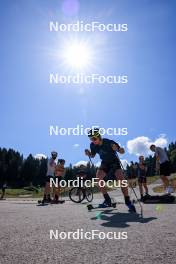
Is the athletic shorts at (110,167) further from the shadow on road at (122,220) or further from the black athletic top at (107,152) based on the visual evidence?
the shadow on road at (122,220)

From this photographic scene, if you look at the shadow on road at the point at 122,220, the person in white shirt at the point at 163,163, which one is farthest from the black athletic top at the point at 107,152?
the person in white shirt at the point at 163,163

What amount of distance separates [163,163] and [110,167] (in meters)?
4.77

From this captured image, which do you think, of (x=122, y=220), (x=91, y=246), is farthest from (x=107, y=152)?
(x=91, y=246)

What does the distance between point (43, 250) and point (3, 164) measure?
502 feet

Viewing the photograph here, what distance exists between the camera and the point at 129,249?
4.01 m

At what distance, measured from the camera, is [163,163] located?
1376 cm

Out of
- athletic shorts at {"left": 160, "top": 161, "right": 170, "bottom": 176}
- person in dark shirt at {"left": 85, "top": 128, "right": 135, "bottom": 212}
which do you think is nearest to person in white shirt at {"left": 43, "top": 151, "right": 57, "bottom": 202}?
athletic shorts at {"left": 160, "top": 161, "right": 170, "bottom": 176}

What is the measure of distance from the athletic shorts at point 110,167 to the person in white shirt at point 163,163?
432 centimetres

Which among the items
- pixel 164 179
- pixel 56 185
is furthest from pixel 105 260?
pixel 56 185

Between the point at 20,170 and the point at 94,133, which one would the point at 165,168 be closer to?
the point at 94,133

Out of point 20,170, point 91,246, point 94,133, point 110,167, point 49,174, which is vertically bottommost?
point 91,246

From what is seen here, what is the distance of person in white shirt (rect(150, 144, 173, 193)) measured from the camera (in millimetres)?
13391

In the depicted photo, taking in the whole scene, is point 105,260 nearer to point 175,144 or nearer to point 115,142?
point 115,142

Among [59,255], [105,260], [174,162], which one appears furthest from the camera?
[174,162]
